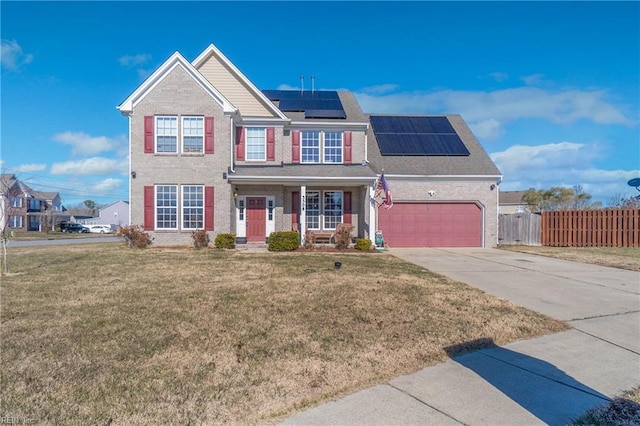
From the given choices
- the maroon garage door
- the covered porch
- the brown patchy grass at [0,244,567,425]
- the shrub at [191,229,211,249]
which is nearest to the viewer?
the brown patchy grass at [0,244,567,425]

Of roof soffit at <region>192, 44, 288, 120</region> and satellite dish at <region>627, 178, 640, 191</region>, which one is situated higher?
roof soffit at <region>192, 44, 288, 120</region>

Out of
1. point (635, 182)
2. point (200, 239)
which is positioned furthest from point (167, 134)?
point (635, 182)

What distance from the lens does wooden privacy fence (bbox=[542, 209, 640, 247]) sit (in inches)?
765

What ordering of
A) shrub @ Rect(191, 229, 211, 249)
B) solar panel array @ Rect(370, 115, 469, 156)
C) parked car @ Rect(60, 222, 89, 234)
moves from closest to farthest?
shrub @ Rect(191, 229, 211, 249), solar panel array @ Rect(370, 115, 469, 156), parked car @ Rect(60, 222, 89, 234)

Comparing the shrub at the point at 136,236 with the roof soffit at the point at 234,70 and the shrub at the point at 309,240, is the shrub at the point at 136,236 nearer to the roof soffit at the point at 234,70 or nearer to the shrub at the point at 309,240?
the shrub at the point at 309,240

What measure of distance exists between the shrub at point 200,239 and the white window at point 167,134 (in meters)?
3.78

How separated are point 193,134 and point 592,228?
67.5 ft

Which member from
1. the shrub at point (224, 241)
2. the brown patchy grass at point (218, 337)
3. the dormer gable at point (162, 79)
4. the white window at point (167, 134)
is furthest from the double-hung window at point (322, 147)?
the brown patchy grass at point (218, 337)

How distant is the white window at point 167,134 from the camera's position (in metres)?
16.7

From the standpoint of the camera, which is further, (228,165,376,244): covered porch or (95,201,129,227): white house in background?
(95,201,129,227): white house in background

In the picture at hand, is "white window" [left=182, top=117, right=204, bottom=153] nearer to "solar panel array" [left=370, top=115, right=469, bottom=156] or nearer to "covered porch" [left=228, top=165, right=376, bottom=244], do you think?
"covered porch" [left=228, top=165, right=376, bottom=244]

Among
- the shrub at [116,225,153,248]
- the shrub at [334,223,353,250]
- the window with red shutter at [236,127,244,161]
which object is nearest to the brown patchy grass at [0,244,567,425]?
the shrub at [116,225,153,248]

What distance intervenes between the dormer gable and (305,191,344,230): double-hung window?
6074 millimetres

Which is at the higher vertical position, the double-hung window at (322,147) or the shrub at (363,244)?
the double-hung window at (322,147)
